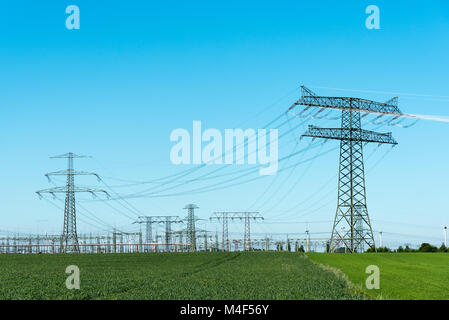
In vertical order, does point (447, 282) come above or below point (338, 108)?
below

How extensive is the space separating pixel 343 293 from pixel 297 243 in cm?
7393

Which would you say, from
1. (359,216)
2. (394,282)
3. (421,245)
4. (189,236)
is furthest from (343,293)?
(189,236)

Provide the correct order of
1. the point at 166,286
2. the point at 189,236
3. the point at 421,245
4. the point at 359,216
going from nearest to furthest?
1. the point at 166,286
2. the point at 359,216
3. the point at 421,245
4. the point at 189,236
